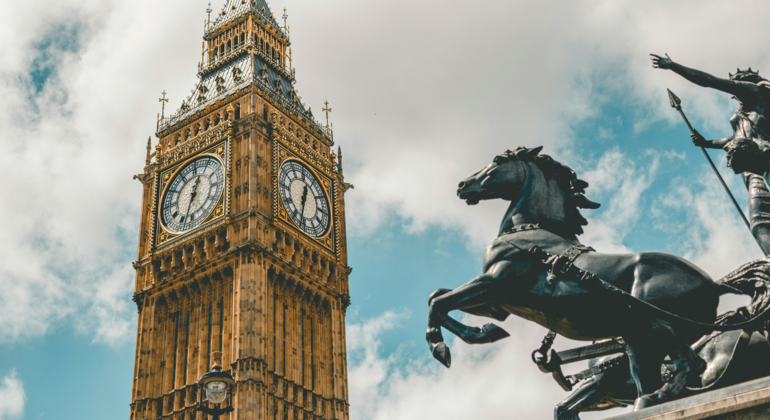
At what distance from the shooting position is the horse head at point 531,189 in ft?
28.6

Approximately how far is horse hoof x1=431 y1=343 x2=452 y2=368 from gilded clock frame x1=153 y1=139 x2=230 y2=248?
42.4 meters

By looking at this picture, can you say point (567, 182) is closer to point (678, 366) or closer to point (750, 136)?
point (750, 136)

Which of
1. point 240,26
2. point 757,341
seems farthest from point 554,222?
point 240,26

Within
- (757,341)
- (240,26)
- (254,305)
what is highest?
(240,26)

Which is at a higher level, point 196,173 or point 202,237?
point 196,173

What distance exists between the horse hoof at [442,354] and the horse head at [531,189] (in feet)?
5.19

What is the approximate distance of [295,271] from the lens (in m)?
50.3

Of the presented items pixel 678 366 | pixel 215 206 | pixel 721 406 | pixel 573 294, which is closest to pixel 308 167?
pixel 215 206

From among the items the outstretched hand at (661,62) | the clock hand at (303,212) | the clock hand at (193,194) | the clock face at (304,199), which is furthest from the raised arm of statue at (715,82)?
the clock hand at (193,194)

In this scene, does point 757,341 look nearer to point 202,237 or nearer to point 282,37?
point 202,237

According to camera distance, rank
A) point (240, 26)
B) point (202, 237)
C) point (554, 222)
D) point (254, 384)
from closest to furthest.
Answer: point (554, 222) < point (254, 384) < point (202, 237) < point (240, 26)

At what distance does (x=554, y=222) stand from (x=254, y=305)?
129ft

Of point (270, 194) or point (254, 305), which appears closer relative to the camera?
point (254, 305)

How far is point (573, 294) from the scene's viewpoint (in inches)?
305
